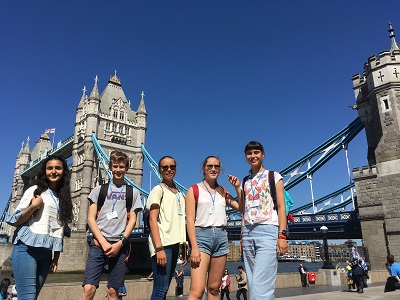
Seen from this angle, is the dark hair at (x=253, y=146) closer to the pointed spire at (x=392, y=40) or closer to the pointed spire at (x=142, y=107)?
the pointed spire at (x=392, y=40)

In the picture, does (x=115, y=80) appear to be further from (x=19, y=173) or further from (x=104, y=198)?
(x=104, y=198)

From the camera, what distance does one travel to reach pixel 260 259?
2969 mm

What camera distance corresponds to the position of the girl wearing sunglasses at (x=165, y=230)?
3.06 meters

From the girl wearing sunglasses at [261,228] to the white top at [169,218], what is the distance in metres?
0.66

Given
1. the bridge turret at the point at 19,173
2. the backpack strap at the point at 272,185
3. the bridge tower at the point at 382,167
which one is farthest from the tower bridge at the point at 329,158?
the bridge turret at the point at 19,173

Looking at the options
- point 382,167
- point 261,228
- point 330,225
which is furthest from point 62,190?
point 330,225

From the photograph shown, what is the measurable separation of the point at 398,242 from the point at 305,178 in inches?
623

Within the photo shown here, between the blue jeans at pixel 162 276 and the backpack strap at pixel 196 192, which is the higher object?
the backpack strap at pixel 196 192

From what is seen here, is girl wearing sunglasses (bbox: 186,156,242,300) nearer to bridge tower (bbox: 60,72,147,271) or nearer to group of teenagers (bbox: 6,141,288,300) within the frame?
group of teenagers (bbox: 6,141,288,300)

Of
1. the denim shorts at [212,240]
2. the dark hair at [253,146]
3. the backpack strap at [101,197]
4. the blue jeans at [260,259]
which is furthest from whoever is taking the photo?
the dark hair at [253,146]

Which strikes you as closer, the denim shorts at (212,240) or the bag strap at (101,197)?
the denim shorts at (212,240)

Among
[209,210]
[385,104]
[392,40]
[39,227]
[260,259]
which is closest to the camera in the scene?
[39,227]

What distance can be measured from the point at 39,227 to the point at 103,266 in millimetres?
735

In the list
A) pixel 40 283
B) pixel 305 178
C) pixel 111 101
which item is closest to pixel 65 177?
pixel 40 283
